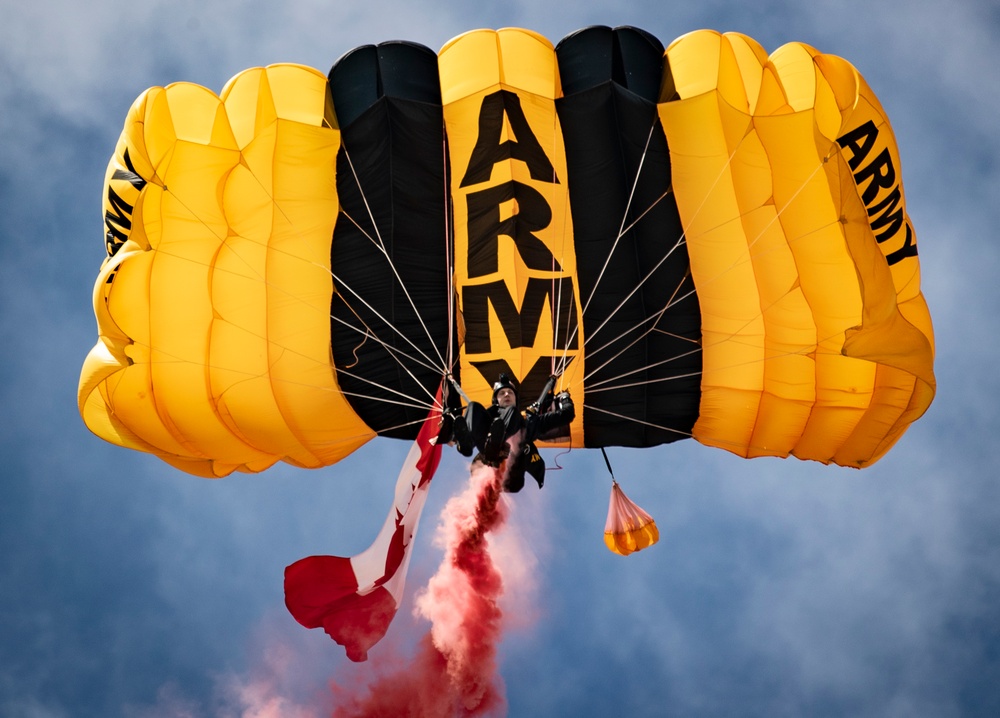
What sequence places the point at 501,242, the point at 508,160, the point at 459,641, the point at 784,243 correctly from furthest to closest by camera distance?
the point at 459,641 < the point at 784,243 < the point at 501,242 < the point at 508,160

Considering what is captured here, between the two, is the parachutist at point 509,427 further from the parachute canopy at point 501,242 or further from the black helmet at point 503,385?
the parachute canopy at point 501,242

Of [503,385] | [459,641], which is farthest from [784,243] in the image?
[459,641]

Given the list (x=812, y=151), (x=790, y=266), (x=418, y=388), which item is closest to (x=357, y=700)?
(x=418, y=388)

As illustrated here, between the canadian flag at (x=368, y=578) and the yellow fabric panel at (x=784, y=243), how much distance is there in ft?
8.70

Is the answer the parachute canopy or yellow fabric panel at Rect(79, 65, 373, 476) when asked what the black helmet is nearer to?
the parachute canopy

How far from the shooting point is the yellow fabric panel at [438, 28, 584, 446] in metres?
11.7

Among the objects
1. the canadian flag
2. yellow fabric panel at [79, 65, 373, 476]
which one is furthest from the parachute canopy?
the canadian flag

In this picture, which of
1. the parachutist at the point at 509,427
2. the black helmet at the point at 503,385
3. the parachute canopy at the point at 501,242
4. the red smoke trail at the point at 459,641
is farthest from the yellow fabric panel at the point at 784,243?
the red smoke trail at the point at 459,641

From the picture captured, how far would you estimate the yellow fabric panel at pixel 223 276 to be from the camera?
1197 centimetres

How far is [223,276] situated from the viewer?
12.2 meters

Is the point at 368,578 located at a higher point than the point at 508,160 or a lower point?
lower

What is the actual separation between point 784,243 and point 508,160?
8.41 feet

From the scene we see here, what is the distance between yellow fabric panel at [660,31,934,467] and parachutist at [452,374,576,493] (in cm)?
211

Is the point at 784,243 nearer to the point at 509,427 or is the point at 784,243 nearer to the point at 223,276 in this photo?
the point at 509,427
